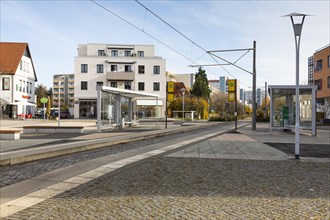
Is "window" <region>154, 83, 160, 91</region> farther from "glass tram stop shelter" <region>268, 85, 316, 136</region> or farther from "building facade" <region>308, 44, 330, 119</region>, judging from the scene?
"glass tram stop shelter" <region>268, 85, 316, 136</region>

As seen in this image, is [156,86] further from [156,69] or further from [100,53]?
[100,53]

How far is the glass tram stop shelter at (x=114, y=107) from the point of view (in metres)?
25.2

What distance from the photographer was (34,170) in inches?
370

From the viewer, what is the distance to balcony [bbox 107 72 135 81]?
64875mm

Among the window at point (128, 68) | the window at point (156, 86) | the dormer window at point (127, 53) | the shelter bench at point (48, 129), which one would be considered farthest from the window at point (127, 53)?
the shelter bench at point (48, 129)

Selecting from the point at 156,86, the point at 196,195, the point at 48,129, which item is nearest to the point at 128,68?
the point at 156,86

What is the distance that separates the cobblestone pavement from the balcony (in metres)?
56.3

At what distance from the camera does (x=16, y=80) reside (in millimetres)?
55219

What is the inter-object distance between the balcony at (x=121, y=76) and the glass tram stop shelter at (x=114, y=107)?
103ft

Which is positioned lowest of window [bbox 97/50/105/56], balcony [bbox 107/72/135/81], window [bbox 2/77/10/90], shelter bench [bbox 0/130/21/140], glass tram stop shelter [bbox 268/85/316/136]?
shelter bench [bbox 0/130/21/140]

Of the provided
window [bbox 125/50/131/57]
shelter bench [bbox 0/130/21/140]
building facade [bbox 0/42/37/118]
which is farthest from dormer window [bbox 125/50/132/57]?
shelter bench [bbox 0/130/21/140]

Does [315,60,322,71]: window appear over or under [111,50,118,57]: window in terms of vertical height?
under

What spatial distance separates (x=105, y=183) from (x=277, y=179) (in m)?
3.95

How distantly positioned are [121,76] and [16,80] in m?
18.3
